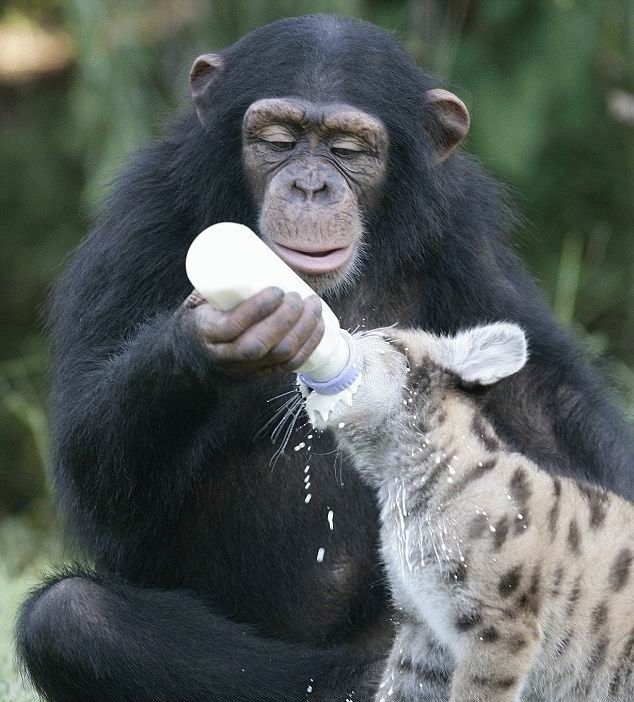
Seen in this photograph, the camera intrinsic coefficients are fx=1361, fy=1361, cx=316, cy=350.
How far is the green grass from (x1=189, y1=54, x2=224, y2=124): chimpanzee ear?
2.12 m

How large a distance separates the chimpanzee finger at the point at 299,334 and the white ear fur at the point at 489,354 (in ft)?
1.72

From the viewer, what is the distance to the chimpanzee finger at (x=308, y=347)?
3.86 metres

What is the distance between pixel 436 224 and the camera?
5566 mm

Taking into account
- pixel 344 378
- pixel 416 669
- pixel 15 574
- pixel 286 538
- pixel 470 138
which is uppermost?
pixel 344 378

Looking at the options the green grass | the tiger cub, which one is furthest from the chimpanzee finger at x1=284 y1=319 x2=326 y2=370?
the green grass

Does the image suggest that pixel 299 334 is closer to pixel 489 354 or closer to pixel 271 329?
pixel 271 329

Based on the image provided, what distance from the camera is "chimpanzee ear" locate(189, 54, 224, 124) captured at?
18.1ft

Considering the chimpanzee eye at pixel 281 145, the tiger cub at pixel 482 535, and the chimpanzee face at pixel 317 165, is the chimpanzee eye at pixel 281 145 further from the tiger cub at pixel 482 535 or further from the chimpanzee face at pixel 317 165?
the tiger cub at pixel 482 535

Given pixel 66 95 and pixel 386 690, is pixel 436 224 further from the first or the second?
pixel 66 95

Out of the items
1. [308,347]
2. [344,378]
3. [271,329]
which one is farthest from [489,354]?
[271,329]

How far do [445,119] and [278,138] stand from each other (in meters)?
0.79

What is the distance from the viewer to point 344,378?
3.96 m

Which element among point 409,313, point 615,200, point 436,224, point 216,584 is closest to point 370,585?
point 216,584

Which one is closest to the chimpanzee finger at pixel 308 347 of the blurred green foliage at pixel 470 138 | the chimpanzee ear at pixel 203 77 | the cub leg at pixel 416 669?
the cub leg at pixel 416 669
